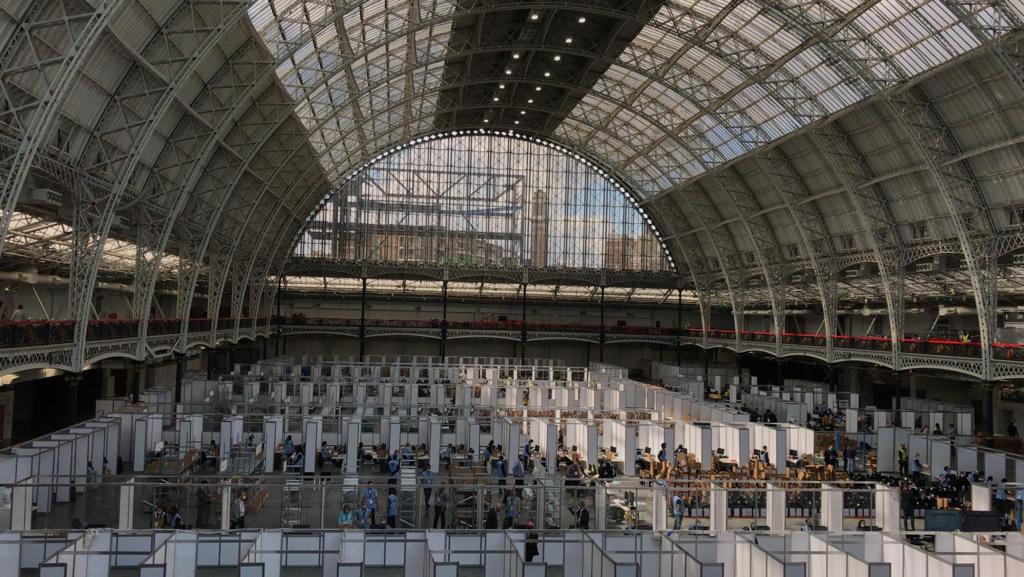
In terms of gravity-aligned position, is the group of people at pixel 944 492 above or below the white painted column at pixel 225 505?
below

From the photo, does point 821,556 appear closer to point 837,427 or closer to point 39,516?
point 39,516

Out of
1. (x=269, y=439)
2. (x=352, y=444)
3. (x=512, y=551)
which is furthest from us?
(x=352, y=444)

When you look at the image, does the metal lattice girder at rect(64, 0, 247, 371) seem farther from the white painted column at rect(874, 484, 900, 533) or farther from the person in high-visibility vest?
the person in high-visibility vest

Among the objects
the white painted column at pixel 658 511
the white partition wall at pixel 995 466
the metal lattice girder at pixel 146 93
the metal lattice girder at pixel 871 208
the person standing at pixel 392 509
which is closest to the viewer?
the white painted column at pixel 658 511

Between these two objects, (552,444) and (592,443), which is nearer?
(552,444)

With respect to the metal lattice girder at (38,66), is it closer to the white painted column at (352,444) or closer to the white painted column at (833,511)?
the white painted column at (352,444)

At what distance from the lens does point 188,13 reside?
28672 mm

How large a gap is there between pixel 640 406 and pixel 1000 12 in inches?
906

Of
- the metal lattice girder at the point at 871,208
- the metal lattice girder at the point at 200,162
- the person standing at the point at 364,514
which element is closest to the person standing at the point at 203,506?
the person standing at the point at 364,514

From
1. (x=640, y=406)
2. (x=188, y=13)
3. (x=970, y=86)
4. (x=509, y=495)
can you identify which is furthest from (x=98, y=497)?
(x=970, y=86)

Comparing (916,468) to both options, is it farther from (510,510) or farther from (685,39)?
(685,39)

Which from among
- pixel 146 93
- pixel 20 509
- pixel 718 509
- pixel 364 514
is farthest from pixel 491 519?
pixel 146 93

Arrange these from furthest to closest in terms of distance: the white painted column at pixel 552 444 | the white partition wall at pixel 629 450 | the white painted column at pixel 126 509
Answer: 1. the white partition wall at pixel 629 450
2. the white painted column at pixel 552 444
3. the white painted column at pixel 126 509

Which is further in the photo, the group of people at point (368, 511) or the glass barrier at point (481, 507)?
the group of people at point (368, 511)
